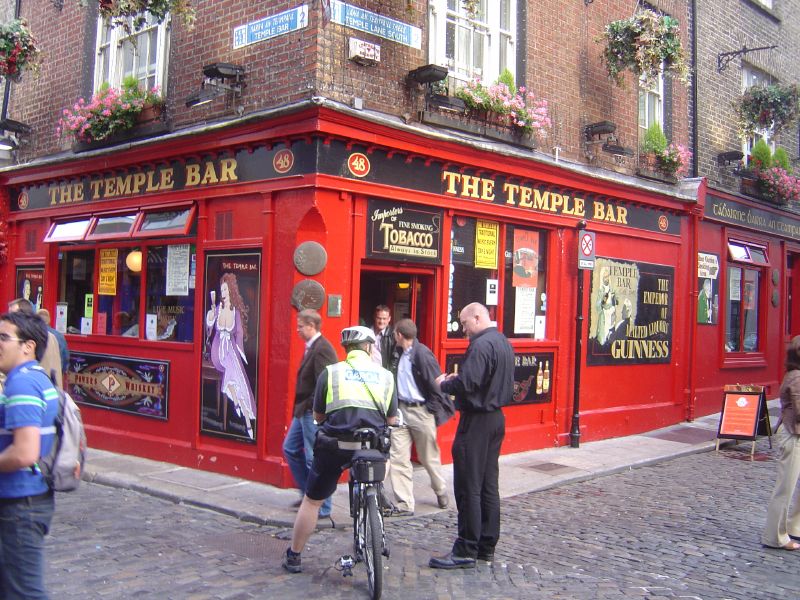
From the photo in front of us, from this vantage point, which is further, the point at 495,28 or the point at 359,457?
the point at 495,28

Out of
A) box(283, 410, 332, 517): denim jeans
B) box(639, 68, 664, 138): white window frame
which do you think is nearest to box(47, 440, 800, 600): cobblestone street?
box(283, 410, 332, 517): denim jeans

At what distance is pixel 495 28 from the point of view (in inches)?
424

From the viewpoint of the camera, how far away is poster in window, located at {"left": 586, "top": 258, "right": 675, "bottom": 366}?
40.0 feet

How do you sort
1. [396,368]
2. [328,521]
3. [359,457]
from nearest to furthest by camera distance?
[359,457], [328,521], [396,368]

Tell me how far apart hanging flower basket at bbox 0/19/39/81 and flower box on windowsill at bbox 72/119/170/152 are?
1239 mm

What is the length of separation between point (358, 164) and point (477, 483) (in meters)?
4.16

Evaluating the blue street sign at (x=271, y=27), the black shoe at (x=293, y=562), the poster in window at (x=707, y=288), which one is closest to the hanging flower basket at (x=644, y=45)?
the poster in window at (x=707, y=288)

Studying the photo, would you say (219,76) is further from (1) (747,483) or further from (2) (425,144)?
(1) (747,483)

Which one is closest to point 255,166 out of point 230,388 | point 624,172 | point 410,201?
point 410,201

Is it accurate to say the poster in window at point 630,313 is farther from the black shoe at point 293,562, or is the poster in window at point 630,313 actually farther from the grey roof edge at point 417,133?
the black shoe at point 293,562

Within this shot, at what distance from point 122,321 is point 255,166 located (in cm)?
340

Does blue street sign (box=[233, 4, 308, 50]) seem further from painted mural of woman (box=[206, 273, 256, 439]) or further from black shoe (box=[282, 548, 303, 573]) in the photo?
black shoe (box=[282, 548, 303, 573])

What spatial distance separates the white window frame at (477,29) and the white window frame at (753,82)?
697 cm

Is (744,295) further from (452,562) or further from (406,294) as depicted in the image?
(452,562)
